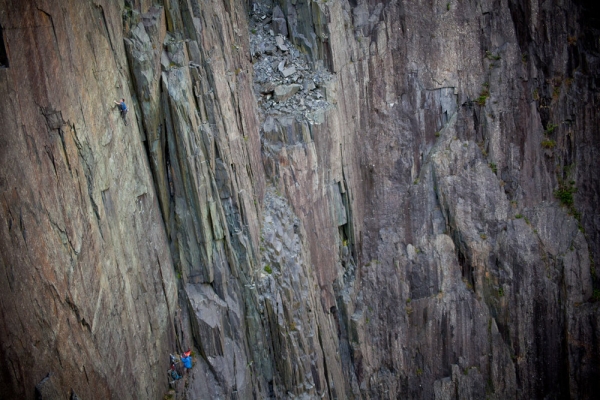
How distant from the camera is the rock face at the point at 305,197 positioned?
15117 mm

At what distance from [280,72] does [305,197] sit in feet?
18.7

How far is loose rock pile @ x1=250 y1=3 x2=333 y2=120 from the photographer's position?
26.0 meters

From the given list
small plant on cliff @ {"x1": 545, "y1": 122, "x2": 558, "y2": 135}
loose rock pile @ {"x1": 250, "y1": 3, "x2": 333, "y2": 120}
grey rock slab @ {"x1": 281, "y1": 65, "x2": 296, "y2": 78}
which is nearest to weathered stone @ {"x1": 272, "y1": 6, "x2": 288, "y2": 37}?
loose rock pile @ {"x1": 250, "y1": 3, "x2": 333, "y2": 120}

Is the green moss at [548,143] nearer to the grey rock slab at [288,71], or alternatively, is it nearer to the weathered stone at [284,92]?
the weathered stone at [284,92]

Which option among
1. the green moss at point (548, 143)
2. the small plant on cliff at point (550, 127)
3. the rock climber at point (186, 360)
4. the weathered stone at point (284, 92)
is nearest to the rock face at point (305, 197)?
the small plant on cliff at point (550, 127)

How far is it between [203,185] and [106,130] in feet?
15.5

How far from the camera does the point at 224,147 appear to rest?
70.8 feet

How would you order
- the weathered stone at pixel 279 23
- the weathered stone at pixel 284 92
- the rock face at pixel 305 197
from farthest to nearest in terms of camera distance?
1. the weathered stone at pixel 279 23
2. the weathered stone at pixel 284 92
3. the rock face at pixel 305 197

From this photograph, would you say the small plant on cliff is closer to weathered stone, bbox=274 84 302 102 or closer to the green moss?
the green moss

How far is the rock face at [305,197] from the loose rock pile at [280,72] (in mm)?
115

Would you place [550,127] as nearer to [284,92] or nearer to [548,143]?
[548,143]

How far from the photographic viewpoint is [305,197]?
84.4ft

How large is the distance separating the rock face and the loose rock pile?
115 millimetres

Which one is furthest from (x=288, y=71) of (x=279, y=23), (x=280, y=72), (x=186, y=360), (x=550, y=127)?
(x=550, y=127)
